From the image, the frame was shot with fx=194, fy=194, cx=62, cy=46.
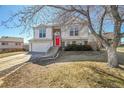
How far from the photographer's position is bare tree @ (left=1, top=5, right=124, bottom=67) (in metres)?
4.54

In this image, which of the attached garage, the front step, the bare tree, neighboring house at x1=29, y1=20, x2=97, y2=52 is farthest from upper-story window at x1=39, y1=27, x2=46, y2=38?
the bare tree

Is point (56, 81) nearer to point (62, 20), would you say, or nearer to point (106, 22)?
point (62, 20)

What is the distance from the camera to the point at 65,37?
Result: 11852mm

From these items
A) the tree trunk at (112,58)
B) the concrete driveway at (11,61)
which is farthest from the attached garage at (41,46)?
the tree trunk at (112,58)

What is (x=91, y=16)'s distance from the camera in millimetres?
5488

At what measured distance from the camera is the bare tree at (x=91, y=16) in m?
4.54

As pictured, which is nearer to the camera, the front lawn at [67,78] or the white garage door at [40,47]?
the front lawn at [67,78]

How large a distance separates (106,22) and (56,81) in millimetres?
2672

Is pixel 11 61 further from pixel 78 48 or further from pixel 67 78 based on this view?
pixel 78 48

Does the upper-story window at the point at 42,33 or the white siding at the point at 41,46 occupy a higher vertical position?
the upper-story window at the point at 42,33

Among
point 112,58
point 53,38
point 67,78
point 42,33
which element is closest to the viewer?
point 67,78

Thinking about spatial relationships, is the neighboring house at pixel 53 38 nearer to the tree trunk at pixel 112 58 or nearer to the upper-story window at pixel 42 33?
the upper-story window at pixel 42 33

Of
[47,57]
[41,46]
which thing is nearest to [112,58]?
[47,57]
